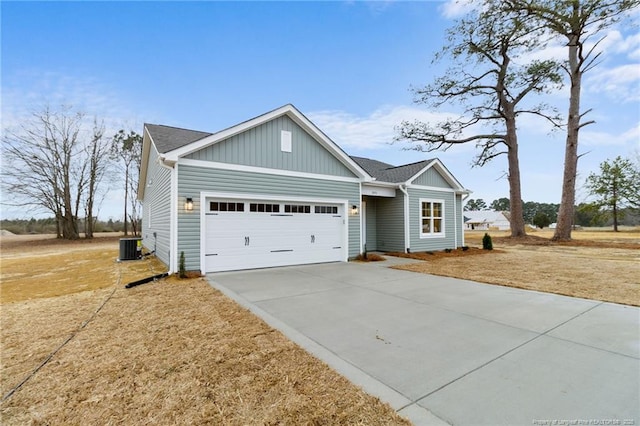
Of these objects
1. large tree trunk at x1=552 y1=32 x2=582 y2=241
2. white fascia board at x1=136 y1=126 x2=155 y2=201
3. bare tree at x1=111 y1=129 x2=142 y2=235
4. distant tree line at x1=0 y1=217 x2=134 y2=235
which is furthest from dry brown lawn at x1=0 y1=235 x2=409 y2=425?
distant tree line at x1=0 y1=217 x2=134 y2=235

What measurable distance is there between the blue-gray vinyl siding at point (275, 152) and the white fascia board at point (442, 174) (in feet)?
11.9

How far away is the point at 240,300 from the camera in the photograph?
4.92 meters

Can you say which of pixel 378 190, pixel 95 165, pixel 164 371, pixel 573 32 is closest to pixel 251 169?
pixel 378 190

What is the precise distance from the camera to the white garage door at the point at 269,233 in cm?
752

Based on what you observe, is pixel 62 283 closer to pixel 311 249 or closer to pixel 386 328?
pixel 311 249

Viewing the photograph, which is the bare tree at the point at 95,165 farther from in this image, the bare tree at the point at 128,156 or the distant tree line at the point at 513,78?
the distant tree line at the point at 513,78

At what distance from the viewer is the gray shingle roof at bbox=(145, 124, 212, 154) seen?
817 cm

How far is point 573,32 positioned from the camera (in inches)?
600

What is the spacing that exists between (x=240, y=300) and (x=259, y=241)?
10.9 feet

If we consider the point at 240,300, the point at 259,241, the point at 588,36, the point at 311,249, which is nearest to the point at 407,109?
the point at 588,36

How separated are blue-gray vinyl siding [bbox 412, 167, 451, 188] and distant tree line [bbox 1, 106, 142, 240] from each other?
798 inches

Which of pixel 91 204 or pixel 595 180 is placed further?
pixel 595 180

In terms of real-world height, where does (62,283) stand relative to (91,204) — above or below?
below

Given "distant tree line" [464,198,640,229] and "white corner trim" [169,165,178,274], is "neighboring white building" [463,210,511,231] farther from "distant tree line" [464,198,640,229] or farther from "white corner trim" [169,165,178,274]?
"white corner trim" [169,165,178,274]
